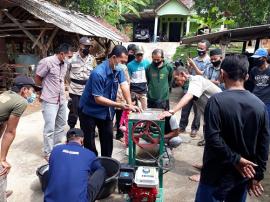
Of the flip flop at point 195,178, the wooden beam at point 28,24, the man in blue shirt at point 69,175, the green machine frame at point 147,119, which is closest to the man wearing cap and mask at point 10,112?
the man in blue shirt at point 69,175

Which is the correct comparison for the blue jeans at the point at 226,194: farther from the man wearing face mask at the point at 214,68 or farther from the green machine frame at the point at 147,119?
the man wearing face mask at the point at 214,68

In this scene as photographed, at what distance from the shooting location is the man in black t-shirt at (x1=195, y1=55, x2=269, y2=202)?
90.1 inches

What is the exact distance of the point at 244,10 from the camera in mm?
15688

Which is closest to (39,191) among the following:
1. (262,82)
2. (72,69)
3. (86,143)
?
(86,143)

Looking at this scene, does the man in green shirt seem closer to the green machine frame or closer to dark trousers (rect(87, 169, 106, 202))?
the green machine frame

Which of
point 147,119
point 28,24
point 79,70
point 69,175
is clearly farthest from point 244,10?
point 69,175

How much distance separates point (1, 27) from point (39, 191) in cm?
779

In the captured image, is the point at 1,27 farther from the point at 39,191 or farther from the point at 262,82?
the point at 262,82

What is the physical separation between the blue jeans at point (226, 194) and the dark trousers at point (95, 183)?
99 cm

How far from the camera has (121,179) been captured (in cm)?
336

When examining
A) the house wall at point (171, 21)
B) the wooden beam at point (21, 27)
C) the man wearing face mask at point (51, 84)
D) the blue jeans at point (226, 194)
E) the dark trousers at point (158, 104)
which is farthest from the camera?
the house wall at point (171, 21)

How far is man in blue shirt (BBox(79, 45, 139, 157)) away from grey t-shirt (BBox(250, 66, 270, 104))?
7.61ft

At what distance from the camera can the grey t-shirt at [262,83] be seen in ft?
16.5

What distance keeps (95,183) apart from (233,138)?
1.41 m
